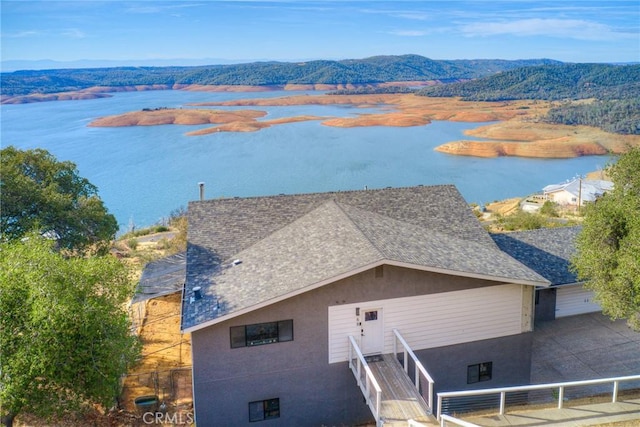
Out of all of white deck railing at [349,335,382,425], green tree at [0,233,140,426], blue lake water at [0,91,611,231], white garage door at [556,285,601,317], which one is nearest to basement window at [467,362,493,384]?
white deck railing at [349,335,382,425]

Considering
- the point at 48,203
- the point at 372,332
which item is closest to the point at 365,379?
the point at 372,332

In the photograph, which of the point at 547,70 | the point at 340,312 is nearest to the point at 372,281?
the point at 340,312

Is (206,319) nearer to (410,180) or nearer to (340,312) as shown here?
(340,312)

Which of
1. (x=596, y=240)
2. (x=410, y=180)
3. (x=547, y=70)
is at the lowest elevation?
(x=410, y=180)

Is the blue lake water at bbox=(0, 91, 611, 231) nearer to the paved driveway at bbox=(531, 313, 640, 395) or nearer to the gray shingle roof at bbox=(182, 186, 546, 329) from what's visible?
the gray shingle roof at bbox=(182, 186, 546, 329)

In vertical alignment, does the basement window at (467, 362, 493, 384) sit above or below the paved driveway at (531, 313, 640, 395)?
above

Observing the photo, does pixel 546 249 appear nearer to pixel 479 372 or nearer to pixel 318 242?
pixel 479 372

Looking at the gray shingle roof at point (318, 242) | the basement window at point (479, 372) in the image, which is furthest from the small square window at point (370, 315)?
the basement window at point (479, 372)
